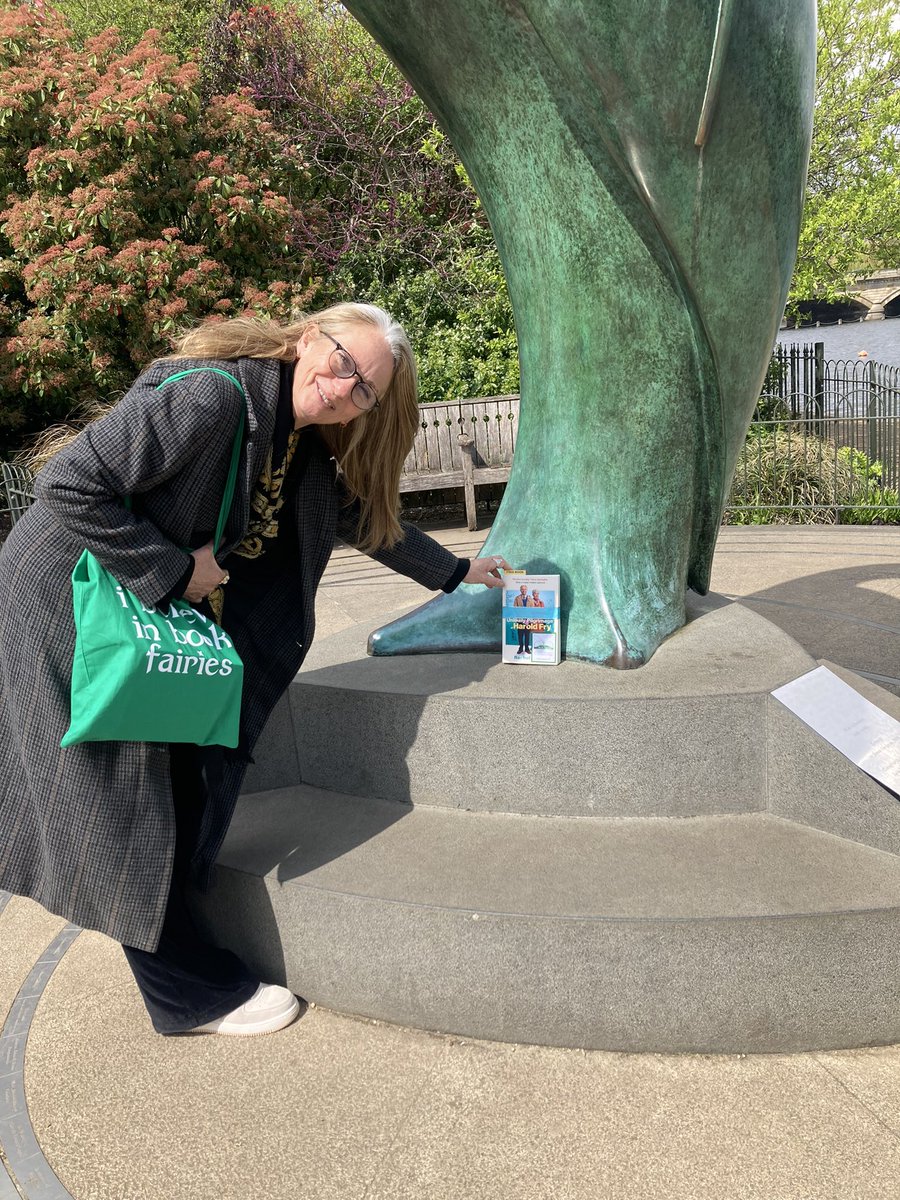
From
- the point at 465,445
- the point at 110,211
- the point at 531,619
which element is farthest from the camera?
the point at 110,211

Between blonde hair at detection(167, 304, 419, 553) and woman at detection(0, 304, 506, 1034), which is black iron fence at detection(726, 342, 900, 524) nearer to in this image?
blonde hair at detection(167, 304, 419, 553)

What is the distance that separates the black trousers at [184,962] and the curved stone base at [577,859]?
145 mm

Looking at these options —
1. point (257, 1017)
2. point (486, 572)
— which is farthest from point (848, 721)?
point (257, 1017)

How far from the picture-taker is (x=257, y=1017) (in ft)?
7.52

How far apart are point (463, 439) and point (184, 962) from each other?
6886 millimetres

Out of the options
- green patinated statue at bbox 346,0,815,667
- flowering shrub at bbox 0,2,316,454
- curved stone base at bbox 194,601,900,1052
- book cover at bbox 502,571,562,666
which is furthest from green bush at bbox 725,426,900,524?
curved stone base at bbox 194,601,900,1052

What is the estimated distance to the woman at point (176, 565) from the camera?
76.5 inches

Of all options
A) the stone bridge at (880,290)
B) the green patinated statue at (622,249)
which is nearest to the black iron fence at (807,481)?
the green patinated statue at (622,249)

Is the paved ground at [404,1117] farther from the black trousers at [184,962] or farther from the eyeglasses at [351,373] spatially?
→ the eyeglasses at [351,373]

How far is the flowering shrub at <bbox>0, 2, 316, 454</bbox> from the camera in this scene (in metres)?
9.07

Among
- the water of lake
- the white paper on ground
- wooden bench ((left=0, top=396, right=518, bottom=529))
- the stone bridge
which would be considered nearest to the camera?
the white paper on ground

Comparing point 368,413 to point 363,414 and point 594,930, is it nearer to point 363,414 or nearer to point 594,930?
point 363,414

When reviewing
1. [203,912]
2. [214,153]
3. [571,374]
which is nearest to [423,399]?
[214,153]

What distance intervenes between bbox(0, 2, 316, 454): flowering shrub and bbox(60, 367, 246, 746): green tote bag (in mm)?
7668
